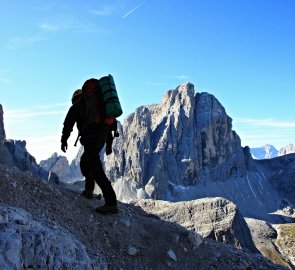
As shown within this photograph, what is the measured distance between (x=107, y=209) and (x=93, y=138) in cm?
216

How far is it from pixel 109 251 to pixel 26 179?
3.53 meters

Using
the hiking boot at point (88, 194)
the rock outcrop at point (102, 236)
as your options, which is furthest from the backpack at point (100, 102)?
the hiking boot at point (88, 194)

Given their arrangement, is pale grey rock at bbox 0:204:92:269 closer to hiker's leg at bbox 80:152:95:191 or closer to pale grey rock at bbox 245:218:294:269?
hiker's leg at bbox 80:152:95:191

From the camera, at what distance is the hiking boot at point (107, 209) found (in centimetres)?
1259

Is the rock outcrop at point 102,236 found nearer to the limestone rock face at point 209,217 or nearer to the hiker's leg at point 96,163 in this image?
the hiker's leg at point 96,163

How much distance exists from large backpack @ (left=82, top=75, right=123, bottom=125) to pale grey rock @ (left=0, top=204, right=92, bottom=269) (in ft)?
12.3

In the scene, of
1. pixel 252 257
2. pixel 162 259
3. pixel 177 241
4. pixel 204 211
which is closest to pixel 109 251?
pixel 162 259

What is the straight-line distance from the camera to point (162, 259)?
1162 cm

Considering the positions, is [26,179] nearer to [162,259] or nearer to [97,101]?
[97,101]

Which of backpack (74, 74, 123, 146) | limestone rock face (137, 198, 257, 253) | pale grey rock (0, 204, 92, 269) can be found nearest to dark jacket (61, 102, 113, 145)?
backpack (74, 74, 123, 146)

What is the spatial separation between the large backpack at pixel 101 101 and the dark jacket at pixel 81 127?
7.9 inches

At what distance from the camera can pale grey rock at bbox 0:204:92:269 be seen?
7449 millimetres

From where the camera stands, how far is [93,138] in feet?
40.5

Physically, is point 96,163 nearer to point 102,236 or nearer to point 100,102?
point 100,102
